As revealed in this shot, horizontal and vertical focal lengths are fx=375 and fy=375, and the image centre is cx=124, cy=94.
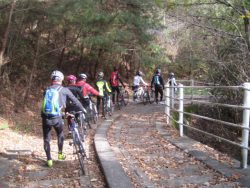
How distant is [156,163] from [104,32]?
10015mm

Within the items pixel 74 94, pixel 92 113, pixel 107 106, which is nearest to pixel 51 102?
pixel 74 94

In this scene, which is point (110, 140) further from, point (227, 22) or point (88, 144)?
point (227, 22)

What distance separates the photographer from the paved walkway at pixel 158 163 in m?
5.92

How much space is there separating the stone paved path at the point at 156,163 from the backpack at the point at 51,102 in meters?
1.64

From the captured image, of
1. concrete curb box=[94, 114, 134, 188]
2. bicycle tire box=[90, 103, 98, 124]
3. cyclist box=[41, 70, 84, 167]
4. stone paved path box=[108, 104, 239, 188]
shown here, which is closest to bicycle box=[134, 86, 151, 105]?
bicycle tire box=[90, 103, 98, 124]

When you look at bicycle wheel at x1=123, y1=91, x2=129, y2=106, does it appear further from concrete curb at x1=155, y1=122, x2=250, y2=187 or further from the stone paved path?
concrete curb at x1=155, y1=122, x2=250, y2=187

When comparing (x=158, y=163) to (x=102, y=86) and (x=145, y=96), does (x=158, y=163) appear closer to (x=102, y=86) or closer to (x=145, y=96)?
(x=102, y=86)

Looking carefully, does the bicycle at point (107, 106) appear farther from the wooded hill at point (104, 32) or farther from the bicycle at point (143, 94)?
the bicycle at point (143, 94)

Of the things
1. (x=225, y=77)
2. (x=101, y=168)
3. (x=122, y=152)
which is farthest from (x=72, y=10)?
(x=101, y=168)

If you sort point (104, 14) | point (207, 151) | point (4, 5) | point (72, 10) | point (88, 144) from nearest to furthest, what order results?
point (207, 151)
point (88, 144)
point (4, 5)
point (72, 10)
point (104, 14)

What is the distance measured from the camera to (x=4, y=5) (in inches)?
501

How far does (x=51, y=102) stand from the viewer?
7152 mm

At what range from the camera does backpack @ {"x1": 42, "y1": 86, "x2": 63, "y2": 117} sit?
7.15 meters

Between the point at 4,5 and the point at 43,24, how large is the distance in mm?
4088
